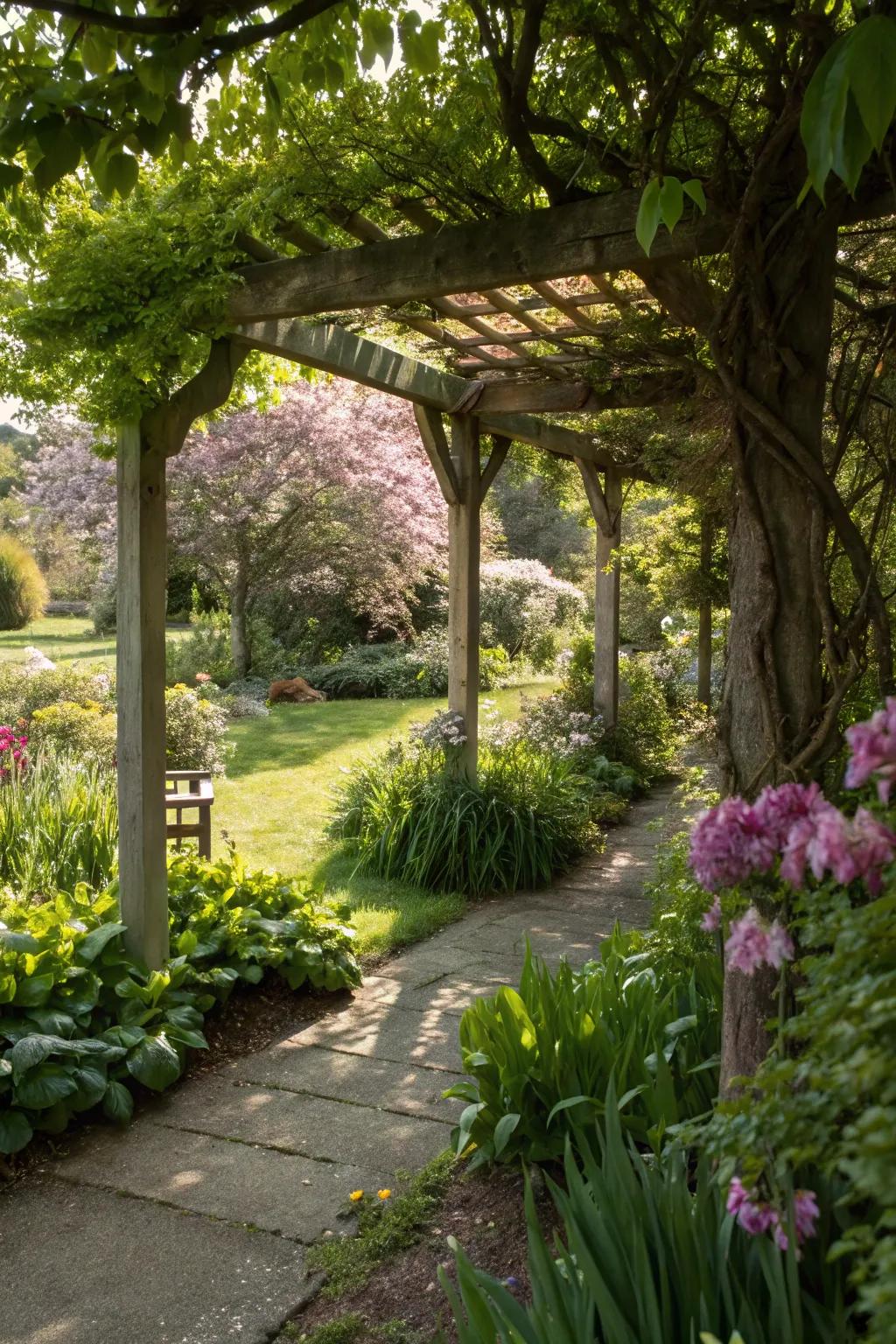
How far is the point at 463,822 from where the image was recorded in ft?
20.6

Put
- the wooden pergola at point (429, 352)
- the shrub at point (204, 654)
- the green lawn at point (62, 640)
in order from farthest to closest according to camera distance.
→ the green lawn at point (62, 640) → the shrub at point (204, 654) → the wooden pergola at point (429, 352)

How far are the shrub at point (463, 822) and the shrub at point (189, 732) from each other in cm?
172

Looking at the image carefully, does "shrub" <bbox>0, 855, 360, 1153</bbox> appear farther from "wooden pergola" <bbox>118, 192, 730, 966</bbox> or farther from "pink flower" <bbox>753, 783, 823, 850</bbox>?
"pink flower" <bbox>753, 783, 823, 850</bbox>

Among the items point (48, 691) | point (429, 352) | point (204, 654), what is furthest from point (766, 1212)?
point (204, 654)

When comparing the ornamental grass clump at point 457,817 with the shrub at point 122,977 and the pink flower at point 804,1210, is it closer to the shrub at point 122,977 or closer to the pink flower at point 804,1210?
the shrub at point 122,977

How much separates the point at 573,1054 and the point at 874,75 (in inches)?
87.3

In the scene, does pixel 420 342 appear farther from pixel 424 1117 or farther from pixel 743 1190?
pixel 743 1190

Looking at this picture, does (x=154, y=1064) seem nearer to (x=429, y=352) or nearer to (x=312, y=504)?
(x=429, y=352)

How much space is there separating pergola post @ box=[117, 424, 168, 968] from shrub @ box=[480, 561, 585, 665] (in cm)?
1242

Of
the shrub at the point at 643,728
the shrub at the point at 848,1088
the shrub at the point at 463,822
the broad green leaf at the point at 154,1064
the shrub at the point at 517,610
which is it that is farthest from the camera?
the shrub at the point at 517,610

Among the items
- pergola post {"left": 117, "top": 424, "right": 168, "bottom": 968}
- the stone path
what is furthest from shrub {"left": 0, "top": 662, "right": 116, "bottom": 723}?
the stone path

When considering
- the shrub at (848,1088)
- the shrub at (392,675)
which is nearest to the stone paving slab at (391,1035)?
the shrub at (848,1088)

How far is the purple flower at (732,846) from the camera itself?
131cm

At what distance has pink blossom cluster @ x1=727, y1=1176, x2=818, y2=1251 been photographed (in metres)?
1.48
